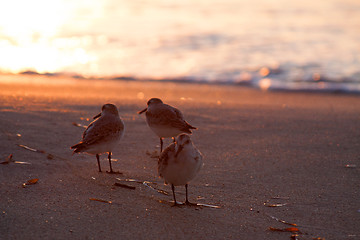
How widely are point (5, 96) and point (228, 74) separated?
10759mm

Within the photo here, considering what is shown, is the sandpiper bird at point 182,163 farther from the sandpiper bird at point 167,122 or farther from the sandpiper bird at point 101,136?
the sandpiper bird at point 167,122

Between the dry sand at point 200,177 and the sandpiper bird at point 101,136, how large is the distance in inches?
12.0

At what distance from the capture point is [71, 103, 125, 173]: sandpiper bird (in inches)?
213

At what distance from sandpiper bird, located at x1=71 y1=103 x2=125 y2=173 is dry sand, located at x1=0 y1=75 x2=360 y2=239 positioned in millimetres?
306

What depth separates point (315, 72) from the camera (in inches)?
727

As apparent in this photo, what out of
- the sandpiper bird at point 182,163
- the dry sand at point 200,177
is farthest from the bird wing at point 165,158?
the dry sand at point 200,177

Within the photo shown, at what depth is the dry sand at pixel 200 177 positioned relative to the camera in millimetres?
3918

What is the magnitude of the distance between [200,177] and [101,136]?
4.48 ft

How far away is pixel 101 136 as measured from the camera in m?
5.55

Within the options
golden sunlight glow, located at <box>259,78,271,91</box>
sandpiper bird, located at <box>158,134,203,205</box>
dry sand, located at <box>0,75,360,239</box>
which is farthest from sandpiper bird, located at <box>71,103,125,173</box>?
golden sunlight glow, located at <box>259,78,271,91</box>

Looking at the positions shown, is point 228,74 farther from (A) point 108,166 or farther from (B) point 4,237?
(B) point 4,237

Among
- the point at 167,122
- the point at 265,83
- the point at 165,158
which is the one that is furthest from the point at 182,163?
the point at 265,83

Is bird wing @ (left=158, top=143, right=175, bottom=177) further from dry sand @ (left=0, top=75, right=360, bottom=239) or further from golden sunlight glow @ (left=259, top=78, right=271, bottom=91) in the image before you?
golden sunlight glow @ (left=259, top=78, right=271, bottom=91)

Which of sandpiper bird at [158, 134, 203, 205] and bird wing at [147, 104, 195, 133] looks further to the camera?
bird wing at [147, 104, 195, 133]
